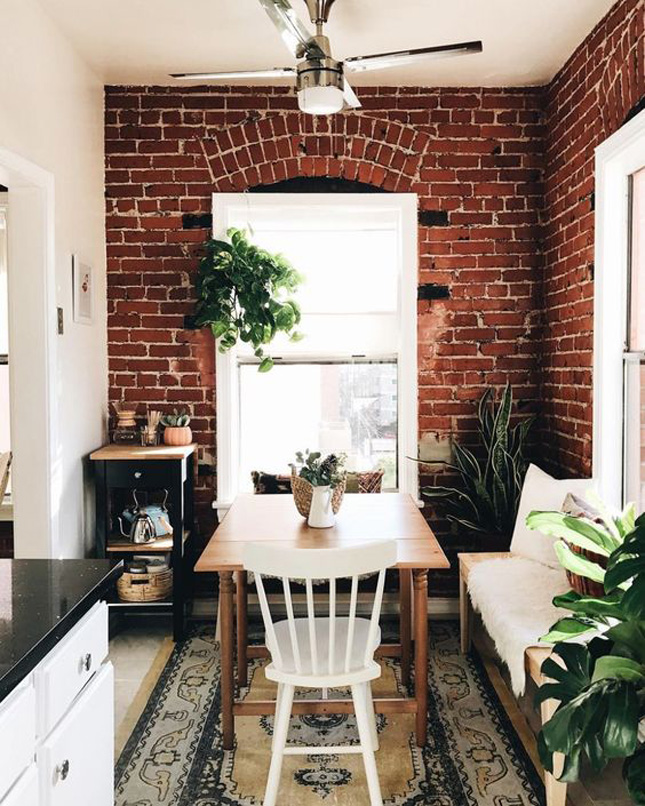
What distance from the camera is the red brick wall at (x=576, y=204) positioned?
3.21 m

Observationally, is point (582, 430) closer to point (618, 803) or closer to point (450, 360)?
point (450, 360)

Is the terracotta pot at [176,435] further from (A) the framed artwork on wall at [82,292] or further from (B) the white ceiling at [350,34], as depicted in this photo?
(B) the white ceiling at [350,34]

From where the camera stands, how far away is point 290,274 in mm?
4102

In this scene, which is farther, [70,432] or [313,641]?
[70,432]

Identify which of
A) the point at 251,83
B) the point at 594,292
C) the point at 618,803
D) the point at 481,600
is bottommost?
the point at 618,803

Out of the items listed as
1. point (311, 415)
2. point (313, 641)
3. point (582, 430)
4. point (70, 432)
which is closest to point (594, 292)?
point (582, 430)

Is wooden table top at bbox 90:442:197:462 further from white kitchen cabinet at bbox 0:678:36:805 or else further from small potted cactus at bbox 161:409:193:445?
white kitchen cabinet at bbox 0:678:36:805

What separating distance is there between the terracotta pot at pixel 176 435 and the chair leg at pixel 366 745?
6.72 ft

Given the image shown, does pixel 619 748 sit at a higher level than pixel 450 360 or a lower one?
lower

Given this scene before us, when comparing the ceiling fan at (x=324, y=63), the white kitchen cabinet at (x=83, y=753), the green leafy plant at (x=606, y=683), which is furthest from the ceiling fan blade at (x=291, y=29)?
the white kitchen cabinet at (x=83, y=753)

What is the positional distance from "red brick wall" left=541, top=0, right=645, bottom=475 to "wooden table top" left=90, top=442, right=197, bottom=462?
2.00 meters

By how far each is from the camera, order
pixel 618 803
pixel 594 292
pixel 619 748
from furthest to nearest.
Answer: pixel 594 292 → pixel 618 803 → pixel 619 748

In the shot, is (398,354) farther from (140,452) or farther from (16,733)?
(16,733)

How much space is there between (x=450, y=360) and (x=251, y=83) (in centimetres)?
192
